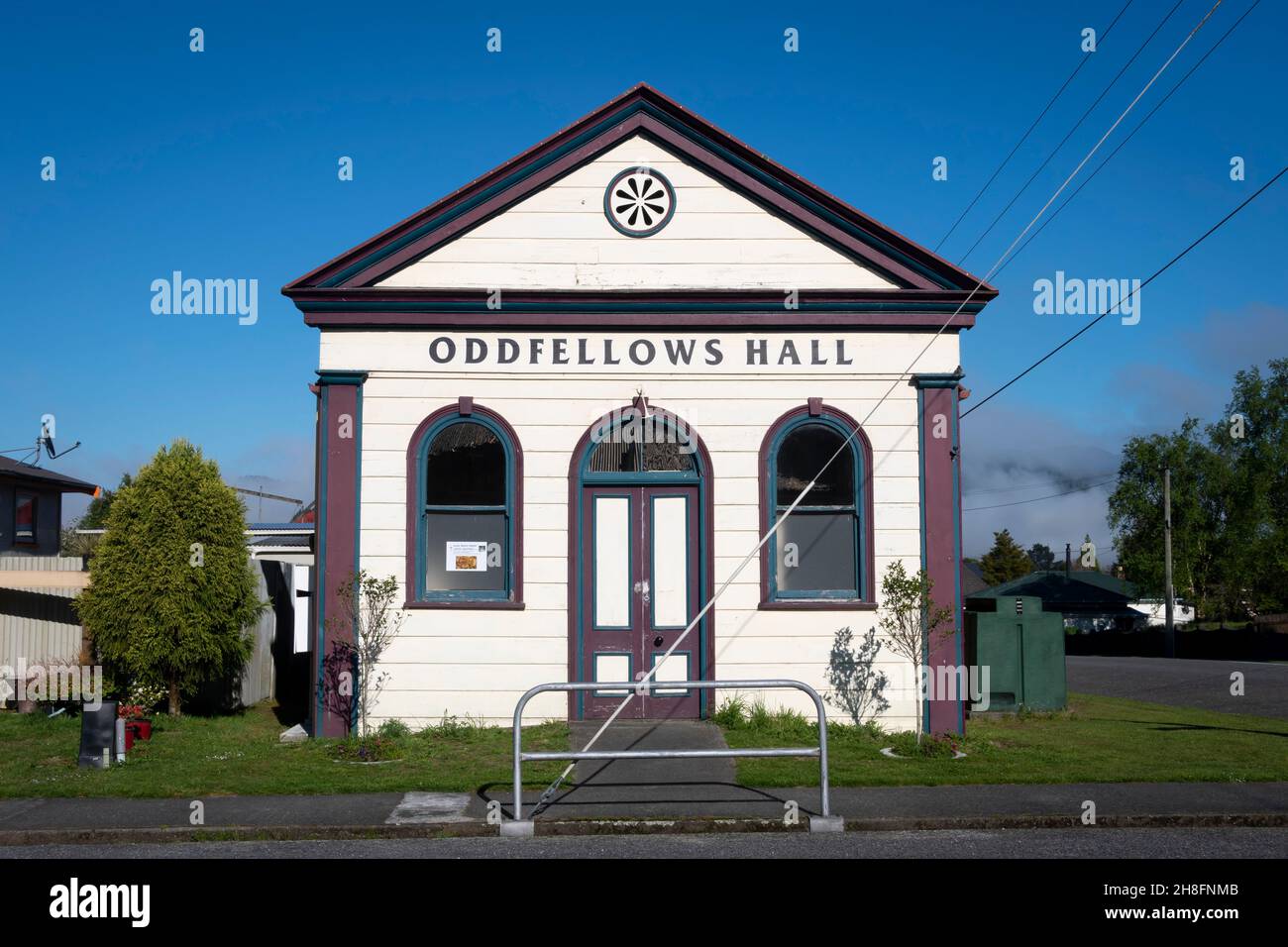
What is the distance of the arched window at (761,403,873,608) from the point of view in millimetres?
12820

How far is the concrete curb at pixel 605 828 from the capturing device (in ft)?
26.9

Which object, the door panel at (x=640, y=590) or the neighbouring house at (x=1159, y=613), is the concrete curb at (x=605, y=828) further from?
the neighbouring house at (x=1159, y=613)

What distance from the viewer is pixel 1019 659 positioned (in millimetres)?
14562

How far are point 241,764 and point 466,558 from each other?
3.19m

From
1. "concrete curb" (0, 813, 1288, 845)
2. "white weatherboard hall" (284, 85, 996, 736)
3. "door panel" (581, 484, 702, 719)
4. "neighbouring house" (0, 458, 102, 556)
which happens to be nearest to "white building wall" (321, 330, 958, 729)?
"white weatherboard hall" (284, 85, 996, 736)

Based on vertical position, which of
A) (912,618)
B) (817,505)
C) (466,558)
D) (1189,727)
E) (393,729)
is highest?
(817,505)

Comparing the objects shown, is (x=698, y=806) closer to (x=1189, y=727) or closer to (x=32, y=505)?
(x=1189, y=727)

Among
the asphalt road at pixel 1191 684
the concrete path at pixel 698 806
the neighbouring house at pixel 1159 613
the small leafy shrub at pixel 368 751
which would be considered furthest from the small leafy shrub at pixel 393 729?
the neighbouring house at pixel 1159 613

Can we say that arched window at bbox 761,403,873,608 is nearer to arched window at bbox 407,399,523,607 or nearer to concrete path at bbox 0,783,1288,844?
arched window at bbox 407,399,523,607

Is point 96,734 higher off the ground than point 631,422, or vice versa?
point 631,422

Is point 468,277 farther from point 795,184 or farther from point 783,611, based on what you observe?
point 783,611

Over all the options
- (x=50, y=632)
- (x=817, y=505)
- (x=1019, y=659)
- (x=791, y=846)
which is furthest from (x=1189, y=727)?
(x=50, y=632)

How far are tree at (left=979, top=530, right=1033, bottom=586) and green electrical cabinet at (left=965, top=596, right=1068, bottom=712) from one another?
3341 inches
